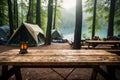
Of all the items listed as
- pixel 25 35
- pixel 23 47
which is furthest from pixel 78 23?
pixel 23 47

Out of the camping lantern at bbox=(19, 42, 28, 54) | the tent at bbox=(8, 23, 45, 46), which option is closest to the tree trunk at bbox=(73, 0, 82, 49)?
the tent at bbox=(8, 23, 45, 46)

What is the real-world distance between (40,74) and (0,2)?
88.5 ft

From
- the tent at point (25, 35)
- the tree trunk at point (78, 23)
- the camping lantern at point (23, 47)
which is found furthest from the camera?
the tent at point (25, 35)

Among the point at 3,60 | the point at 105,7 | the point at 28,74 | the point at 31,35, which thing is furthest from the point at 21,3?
the point at 3,60

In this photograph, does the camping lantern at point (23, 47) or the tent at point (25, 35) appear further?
the tent at point (25, 35)

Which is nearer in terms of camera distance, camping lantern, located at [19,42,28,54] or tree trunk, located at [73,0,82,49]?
camping lantern, located at [19,42,28,54]

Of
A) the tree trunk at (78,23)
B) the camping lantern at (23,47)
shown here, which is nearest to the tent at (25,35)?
the tree trunk at (78,23)

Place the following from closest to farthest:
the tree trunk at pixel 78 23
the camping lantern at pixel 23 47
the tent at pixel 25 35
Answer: the camping lantern at pixel 23 47 < the tree trunk at pixel 78 23 < the tent at pixel 25 35

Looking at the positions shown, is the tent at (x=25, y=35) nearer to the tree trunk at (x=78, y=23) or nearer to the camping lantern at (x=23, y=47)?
the tree trunk at (x=78, y=23)

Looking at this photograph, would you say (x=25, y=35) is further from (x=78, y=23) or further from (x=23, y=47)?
(x=23, y=47)

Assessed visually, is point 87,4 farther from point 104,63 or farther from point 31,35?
point 104,63

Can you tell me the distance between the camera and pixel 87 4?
2972 cm

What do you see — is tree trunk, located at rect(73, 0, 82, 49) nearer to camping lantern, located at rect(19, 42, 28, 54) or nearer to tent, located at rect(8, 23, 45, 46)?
tent, located at rect(8, 23, 45, 46)

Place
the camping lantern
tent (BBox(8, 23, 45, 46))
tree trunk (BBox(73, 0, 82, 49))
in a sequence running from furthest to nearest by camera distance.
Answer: tent (BBox(8, 23, 45, 46))
tree trunk (BBox(73, 0, 82, 49))
the camping lantern
